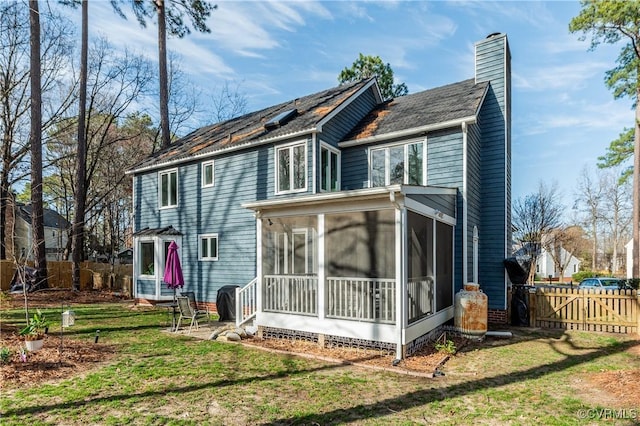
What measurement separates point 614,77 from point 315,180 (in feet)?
53.4

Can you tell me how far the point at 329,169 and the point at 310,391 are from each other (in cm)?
753

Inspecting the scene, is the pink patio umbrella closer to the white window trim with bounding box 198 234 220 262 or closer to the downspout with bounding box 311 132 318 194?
the white window trim with bounding box 198 234 220 262

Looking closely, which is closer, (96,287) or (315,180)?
(315,180)

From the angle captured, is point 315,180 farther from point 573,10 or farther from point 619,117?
point 619,117

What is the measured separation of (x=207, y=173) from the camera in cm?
1383

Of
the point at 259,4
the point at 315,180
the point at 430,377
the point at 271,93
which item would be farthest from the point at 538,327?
the point at 271,93

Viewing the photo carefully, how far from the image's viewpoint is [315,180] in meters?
10.9

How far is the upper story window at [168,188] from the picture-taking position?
1480 centimetres

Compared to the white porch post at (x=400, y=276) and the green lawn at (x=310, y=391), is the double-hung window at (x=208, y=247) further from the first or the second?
the white porch post at (x=400, y=276)

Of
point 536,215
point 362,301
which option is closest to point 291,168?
point 362,301

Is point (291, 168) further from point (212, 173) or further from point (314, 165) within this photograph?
point (212, 173)

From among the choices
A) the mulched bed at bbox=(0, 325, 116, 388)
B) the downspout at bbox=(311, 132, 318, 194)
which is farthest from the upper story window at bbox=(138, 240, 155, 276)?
the downspout at bbox=(311, 132, 318, 194)

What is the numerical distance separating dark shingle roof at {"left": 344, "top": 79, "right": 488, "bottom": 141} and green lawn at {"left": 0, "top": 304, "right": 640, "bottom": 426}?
6270mm

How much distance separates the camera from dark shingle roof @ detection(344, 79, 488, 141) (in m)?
10.7
